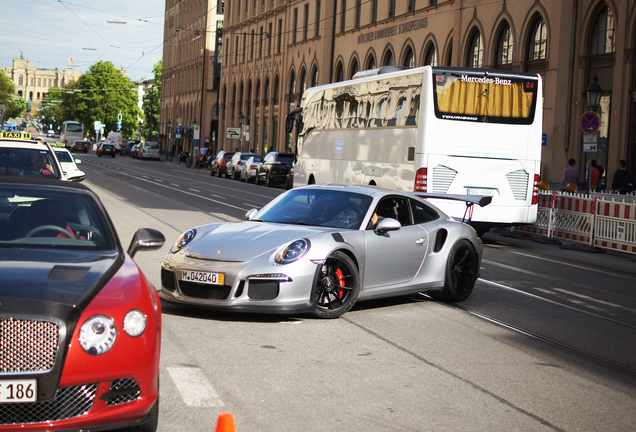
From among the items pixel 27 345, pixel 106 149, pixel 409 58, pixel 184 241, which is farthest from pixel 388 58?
pixel 106 149

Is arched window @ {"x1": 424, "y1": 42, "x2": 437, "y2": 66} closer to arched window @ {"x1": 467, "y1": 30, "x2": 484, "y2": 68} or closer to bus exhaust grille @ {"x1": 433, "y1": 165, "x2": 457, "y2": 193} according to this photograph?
arched window @ {"x1": 467, "y1": 30, "x2": 484, "y2": 68}

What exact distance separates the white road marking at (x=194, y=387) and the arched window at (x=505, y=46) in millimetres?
31245

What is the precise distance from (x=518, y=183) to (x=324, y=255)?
10.7 meters

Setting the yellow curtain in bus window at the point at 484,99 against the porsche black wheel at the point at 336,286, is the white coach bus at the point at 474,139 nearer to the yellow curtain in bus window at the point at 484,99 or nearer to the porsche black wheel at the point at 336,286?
the yellow curtain in bus window at the point at 484,99

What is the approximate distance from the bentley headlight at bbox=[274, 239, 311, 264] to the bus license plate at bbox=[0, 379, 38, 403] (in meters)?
3.87

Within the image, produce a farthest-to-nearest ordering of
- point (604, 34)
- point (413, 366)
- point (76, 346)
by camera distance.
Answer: point (604, 34) < point (413, 366) < point (76, 346)

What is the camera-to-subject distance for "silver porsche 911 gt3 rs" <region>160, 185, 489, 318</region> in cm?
749

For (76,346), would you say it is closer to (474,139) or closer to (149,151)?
(474,139)

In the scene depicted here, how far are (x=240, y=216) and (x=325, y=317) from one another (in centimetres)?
1200

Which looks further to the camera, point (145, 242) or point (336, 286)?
point (336, 286)

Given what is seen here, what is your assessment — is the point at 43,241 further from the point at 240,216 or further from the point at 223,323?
the point at 240,216

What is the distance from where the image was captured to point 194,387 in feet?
17.7

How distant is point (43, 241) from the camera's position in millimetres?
5238

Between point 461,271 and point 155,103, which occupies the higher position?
point 155,103
